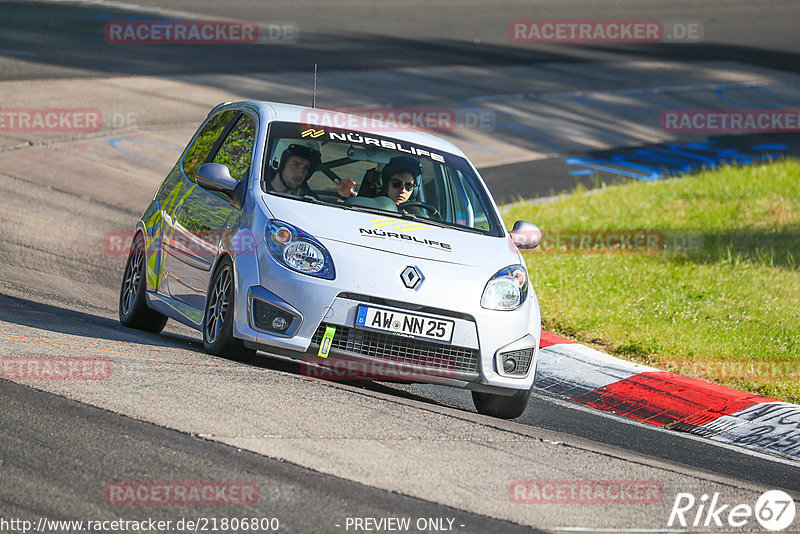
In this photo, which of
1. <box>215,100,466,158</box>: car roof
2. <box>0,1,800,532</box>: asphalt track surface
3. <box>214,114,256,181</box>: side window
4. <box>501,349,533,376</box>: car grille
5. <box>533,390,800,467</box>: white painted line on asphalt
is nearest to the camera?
<box>0,1,800,532</box>: asphalt track surface

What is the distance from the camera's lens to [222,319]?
7238 millimetres

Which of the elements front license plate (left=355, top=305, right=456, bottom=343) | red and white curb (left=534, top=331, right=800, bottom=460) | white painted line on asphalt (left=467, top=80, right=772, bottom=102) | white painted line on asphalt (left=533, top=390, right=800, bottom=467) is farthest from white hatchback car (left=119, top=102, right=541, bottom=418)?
white painted line on asphalt (left=467, top=80, right=772, bottom=102)

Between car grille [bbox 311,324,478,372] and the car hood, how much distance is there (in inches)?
19.9

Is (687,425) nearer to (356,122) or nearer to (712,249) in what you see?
(356,122)

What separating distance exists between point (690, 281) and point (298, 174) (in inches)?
211

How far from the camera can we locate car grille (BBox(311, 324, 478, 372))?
6.77 meters

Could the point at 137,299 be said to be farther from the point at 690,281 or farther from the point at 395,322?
the point at 690,281

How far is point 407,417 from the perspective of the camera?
644cm

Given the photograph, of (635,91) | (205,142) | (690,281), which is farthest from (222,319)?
(635,91)

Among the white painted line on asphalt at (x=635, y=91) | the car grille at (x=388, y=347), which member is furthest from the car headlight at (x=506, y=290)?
the white painted line on asphalt at (x=635, y=91)

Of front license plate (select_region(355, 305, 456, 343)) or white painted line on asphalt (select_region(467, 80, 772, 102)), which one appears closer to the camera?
front license plate (select_region(355, 305, 456, 343))

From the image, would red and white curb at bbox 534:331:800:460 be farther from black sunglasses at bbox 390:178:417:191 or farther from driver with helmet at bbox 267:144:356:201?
driver with helmet at bbox 267:144:356:201

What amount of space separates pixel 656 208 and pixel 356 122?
25.7 feet

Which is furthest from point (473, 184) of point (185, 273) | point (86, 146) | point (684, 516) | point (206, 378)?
point (86, 146)
